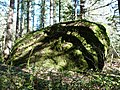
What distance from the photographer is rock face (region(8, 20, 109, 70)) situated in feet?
33.6

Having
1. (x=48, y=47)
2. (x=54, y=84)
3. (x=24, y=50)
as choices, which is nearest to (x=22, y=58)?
(x=24, y=50)

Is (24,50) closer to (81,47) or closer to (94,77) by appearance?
(81,47)

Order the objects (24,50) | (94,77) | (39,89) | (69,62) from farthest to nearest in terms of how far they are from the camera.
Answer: (24,50) < (69,62) < (94,77) < (39,89)

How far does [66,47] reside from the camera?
10.6m

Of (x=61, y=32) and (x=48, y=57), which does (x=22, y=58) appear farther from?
(x=61, y=32)

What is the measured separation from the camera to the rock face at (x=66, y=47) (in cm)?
1023

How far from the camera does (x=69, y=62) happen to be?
10.2 metres

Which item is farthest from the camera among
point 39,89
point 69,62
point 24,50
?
point 24,50

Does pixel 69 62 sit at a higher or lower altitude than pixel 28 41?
lower

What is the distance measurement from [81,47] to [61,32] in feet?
3.98

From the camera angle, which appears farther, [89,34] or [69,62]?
[89,34]

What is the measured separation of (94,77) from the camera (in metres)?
8.59

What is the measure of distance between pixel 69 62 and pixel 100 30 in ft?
6.94

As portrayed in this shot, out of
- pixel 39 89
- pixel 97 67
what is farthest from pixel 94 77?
pixel 39 89
